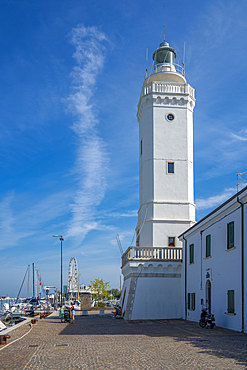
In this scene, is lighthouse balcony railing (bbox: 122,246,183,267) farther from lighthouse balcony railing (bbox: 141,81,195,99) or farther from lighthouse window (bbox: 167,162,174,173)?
lighthouse balcony railing (bbox: 141,81,195,99)

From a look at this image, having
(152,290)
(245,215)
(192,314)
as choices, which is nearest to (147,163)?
Result: (152,290)

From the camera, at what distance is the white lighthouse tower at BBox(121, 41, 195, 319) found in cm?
2881

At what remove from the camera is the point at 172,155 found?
33.0m

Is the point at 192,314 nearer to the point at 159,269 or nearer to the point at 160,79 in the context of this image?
the point at 159,269

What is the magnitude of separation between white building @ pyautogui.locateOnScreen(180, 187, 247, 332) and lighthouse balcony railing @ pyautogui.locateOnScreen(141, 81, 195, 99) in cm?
1400

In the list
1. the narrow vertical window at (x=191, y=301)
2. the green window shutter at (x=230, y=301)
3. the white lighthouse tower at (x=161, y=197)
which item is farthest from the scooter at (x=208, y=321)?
the white lighthouse tower at (x=161, y=197)

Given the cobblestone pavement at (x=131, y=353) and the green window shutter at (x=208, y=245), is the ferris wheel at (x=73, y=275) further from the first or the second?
the cobblestone pavement at (x=131, y=353)

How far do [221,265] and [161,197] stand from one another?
12496 millimetres

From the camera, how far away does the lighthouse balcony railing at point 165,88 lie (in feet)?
111

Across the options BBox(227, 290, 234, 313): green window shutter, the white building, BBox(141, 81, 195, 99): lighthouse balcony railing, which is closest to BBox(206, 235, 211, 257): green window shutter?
the white building

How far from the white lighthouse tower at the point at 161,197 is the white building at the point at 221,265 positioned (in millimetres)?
2734

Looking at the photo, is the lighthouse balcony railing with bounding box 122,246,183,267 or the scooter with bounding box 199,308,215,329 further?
the lighthouse balcony railing with bounding box 122,246,183,267

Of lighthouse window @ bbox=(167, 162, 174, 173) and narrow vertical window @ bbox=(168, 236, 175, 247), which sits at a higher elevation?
lighthouse window @ bbox=(167, 162, 174, 173)

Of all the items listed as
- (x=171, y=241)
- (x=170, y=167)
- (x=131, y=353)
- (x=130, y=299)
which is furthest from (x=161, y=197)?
(x=131, y=353)
